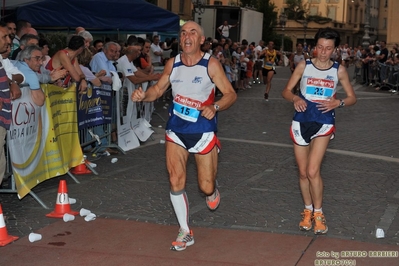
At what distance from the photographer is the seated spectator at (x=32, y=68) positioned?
26.0 feet

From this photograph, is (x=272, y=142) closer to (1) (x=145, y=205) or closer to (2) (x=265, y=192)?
(2) (x=265, y=192)

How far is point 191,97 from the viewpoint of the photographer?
6.43 m

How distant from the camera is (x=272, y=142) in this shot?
13258mm

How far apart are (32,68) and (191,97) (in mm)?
2787

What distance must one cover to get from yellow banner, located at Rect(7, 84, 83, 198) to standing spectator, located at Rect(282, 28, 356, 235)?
2.92 meters

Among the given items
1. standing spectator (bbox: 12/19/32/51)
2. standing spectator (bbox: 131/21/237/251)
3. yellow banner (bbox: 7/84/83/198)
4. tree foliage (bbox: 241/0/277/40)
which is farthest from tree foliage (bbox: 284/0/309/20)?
standing spectator (bbox: 131/21/237/251)

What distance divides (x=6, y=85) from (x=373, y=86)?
25.5 metres

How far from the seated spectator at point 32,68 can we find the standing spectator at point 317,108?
2.81 metres

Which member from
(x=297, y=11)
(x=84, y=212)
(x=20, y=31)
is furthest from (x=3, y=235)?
(x=297, y=11)

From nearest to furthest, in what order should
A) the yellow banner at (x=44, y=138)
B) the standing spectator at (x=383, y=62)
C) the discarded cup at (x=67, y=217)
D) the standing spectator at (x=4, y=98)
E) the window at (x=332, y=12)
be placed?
the standing spectator at (x=4, y=98), the discarded cup at (x=67, y=217), the yellow banner at (x=44, y=138), the standing spectator at (x=383, y=62), the window at (x=332, y=12)

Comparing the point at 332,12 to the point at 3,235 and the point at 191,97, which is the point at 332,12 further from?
the point at 3,235

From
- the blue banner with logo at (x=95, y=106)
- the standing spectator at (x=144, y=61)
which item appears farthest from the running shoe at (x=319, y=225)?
the standing spectator at (x=144, y=61)

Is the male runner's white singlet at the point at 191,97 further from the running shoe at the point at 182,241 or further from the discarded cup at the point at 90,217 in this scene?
the discarded cup at the point at 90,217

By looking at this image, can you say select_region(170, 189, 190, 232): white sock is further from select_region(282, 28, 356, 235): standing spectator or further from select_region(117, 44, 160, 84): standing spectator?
select_region(117, 44, 160, 84): standing spectator
